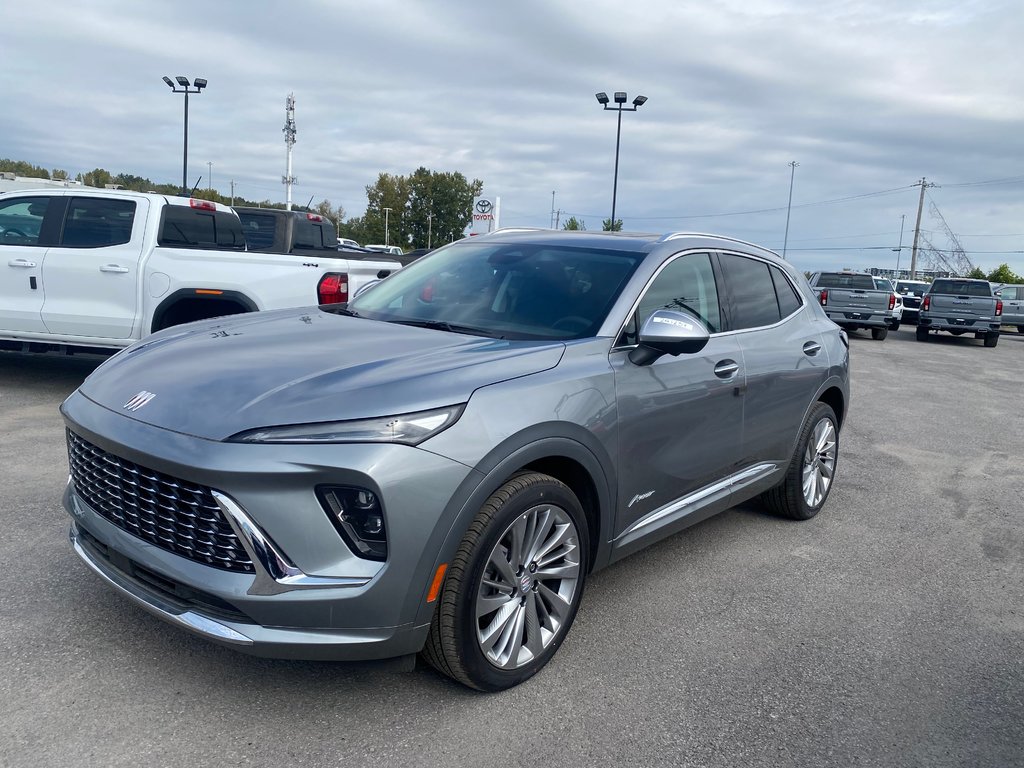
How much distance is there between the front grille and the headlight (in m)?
0.25

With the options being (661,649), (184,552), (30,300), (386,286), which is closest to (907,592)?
(661,649)

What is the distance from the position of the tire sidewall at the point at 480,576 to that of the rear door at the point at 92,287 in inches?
227

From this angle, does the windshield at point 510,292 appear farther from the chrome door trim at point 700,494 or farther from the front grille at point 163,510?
the front grille at point 163,510

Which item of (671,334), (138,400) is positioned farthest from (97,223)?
(671,334)

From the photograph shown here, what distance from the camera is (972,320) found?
2236 centimetres

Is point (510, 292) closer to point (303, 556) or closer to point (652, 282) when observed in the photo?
point (652, 282)

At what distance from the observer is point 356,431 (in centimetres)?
269

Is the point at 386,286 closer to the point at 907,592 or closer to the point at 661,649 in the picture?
the point at 661,649

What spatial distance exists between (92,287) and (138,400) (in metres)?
5.38

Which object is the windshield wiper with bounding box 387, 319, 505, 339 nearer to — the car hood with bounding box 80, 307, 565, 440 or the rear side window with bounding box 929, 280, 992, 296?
the car hood with bounding box 80, 307, 565, 440

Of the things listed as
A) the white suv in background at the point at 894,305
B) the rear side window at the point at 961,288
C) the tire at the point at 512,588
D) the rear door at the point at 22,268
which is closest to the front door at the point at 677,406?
the tire at the point at 512,588

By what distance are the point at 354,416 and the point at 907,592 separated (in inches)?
127

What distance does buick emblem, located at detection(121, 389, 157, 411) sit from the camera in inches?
118

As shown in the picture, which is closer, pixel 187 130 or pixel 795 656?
pixel 795 656
